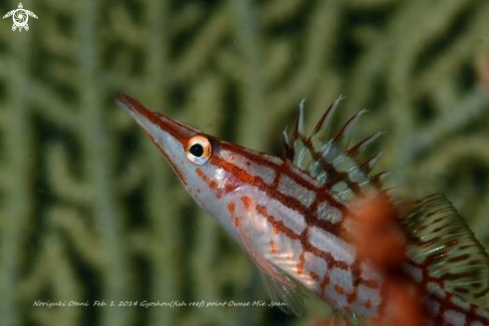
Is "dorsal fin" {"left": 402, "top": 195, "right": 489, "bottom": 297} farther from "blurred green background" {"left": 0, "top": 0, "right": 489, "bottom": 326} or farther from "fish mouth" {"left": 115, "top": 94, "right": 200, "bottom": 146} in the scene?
"fish mouth" {"left": 115, "top": 94, "right": 200, "bottom": 146}

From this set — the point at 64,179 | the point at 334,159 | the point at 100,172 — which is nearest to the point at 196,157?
the point at 334,159

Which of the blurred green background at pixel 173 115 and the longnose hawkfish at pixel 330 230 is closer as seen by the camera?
the longnose hawkfish at pixel 330 230

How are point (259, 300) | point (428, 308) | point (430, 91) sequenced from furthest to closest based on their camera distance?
point (430, 91), point (259, 300), point (428, 308)

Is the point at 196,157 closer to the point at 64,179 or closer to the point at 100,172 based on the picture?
the point at 100,172

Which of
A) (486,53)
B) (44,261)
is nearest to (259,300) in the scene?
(44,261)

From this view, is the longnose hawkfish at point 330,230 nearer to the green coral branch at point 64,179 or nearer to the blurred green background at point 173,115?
the blurred green background at point 173,115

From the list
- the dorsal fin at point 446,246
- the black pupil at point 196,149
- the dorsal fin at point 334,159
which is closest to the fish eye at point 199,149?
the black pupil at point 196,149

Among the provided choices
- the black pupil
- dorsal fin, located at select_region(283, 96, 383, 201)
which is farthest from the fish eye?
dorsal fin, located at select_region(283, 96, 383, 201)

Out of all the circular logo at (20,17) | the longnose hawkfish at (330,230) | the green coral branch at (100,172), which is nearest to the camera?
the longnose hawkfish at (330,230)

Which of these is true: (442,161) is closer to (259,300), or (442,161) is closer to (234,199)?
(259,300)
